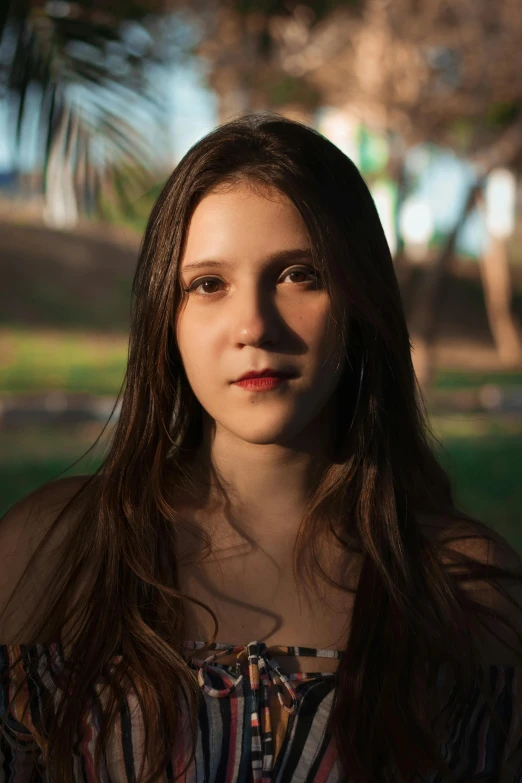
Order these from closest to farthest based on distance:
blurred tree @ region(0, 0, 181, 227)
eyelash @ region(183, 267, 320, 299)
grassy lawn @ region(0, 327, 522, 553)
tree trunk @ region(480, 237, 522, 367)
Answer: eyelash @ region(183, 267, 320, 299) < blurred tree @ region(0, 0, 181, 227) < grassy lawn @ region(0, 327, 522, 553) < tree trunk @ region(480, 237, 522, 367)

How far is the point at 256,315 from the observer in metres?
1.67

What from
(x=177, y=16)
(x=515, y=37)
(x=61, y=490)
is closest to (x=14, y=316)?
(x=177, y=16)

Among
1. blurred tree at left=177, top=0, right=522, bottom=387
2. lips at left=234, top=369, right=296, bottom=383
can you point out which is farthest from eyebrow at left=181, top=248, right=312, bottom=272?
blurred tree at left=177, top=0, right=522, bottom=387

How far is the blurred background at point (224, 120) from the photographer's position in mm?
3516

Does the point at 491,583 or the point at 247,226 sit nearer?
the point at 247,226

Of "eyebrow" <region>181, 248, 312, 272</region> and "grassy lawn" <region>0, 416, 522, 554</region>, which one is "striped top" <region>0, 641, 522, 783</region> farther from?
"grassy lawn" <region>0, 416, 522, 554</region>

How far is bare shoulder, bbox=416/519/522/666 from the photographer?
1801 millimetres

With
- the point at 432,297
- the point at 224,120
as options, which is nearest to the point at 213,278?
the point at 224,120

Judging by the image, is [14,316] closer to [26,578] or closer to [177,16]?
[177,16]

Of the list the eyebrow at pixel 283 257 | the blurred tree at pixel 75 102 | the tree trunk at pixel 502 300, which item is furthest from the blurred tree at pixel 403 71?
the eyebrow at pixel 283 257

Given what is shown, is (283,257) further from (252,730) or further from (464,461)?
(464,461)

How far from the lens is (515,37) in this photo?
9.73 meters

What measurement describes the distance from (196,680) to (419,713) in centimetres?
37

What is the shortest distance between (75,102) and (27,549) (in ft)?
7.02
